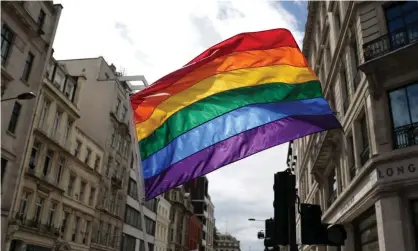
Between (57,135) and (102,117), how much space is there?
13.4 meters

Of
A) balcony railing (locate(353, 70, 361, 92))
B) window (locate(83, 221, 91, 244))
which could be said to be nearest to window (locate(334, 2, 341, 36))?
balcony railing (locate(353, 70, 361, 92))

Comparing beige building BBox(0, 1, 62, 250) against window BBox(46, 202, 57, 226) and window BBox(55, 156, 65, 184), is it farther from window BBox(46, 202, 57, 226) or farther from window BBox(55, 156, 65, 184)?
window BBox(55, 156, 65, 184)

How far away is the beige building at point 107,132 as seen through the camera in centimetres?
4706

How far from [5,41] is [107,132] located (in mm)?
21747

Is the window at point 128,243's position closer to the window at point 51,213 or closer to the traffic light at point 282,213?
the window at point 51,213

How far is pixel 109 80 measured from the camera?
51156mm

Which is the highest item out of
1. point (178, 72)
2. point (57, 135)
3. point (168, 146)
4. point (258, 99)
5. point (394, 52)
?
point (57, 135)

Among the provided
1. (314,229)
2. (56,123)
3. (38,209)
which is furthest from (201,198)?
(314,229)

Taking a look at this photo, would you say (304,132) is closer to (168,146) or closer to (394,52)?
(168,146)

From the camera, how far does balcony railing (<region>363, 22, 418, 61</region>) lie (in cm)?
1666

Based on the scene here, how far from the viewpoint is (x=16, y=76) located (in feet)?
94.8

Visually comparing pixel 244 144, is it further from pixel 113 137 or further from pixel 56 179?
pixel 113 137

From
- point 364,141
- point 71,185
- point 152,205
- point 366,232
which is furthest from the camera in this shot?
point 152,205

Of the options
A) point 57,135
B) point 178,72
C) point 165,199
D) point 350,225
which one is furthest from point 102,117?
point 178,72
